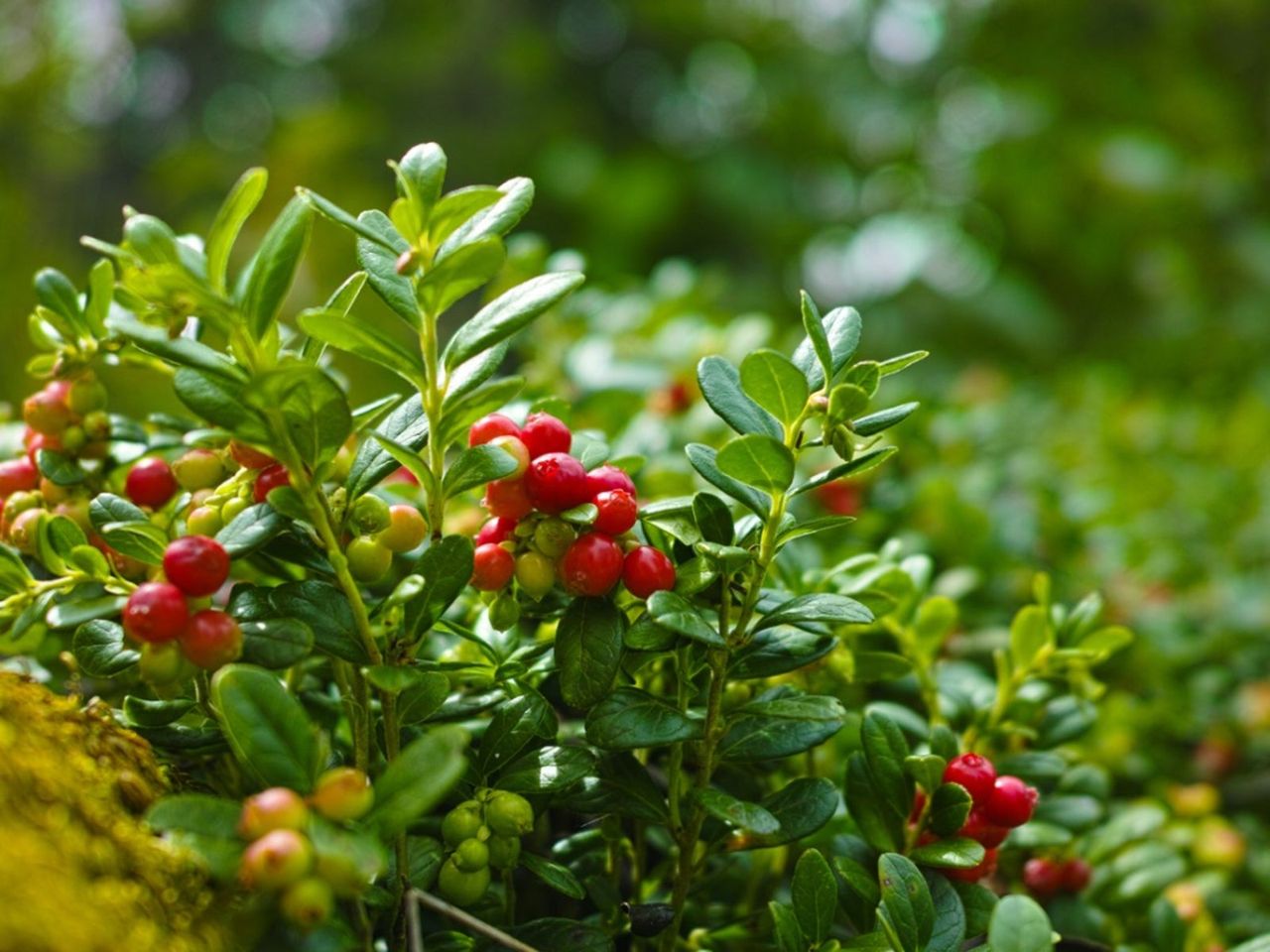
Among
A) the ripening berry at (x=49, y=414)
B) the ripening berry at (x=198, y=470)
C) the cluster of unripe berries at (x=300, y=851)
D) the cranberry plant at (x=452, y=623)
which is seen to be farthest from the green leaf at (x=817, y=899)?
the ripening berry at (x=49, y=414)

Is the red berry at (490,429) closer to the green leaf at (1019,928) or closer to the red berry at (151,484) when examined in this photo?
the red berry at (151,484)

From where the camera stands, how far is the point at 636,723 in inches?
20.0

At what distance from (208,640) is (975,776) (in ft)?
1.17

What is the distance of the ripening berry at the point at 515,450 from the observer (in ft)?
1.65

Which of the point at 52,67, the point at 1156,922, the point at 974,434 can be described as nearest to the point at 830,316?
the point at 1156,922

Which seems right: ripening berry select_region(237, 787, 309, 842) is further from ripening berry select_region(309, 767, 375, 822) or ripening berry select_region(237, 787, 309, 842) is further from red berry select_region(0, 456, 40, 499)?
red berry select_region(0, 456, 40, 499)

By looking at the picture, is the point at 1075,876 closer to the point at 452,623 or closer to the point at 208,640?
the point at 452,623

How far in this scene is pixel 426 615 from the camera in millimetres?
501

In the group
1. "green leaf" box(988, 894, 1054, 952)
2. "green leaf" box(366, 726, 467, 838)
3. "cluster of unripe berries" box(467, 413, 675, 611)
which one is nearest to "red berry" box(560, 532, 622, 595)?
"cluster of unripe berries" box(467, 413, 675, 611)

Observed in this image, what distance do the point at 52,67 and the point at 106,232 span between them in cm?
47

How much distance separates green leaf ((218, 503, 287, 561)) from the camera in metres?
0.48

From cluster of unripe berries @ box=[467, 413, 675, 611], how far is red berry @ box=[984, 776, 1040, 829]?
195 millimetres

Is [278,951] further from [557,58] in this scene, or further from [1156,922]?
[557,58]

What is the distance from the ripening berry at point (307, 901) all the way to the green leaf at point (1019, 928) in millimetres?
278
